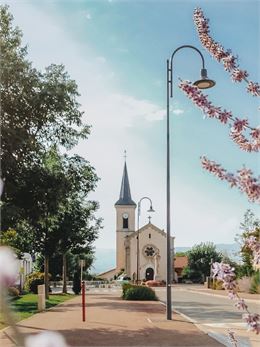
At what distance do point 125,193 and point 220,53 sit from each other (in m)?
91.2

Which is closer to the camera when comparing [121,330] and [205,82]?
[205,82]

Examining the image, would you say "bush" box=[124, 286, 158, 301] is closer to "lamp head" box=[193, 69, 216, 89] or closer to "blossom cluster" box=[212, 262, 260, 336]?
"lamp head" box=[193, 69, 216, 89]

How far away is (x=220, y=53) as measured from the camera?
4.10 m

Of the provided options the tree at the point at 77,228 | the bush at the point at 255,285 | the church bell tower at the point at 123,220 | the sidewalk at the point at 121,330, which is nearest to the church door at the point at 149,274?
the church bell tower at the point at 123,220

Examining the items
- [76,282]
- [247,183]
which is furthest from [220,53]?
[76,282]

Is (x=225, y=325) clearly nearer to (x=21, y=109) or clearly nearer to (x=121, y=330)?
(x=121, y=330)

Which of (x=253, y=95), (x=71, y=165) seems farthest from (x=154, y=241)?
(x=253, y=95)

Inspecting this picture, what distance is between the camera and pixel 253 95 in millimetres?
4082

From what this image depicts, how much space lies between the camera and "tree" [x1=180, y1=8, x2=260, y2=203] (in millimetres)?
3115

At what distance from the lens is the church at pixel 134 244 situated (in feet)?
269

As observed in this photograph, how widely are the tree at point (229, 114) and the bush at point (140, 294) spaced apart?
91.8ft

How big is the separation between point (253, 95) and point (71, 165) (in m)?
16.6

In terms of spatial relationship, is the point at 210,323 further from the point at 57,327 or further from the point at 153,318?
the point at 57,327

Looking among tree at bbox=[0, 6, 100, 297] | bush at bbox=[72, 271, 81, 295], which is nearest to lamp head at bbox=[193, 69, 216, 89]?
tree at bbox=[0, 6, 100, 297]
